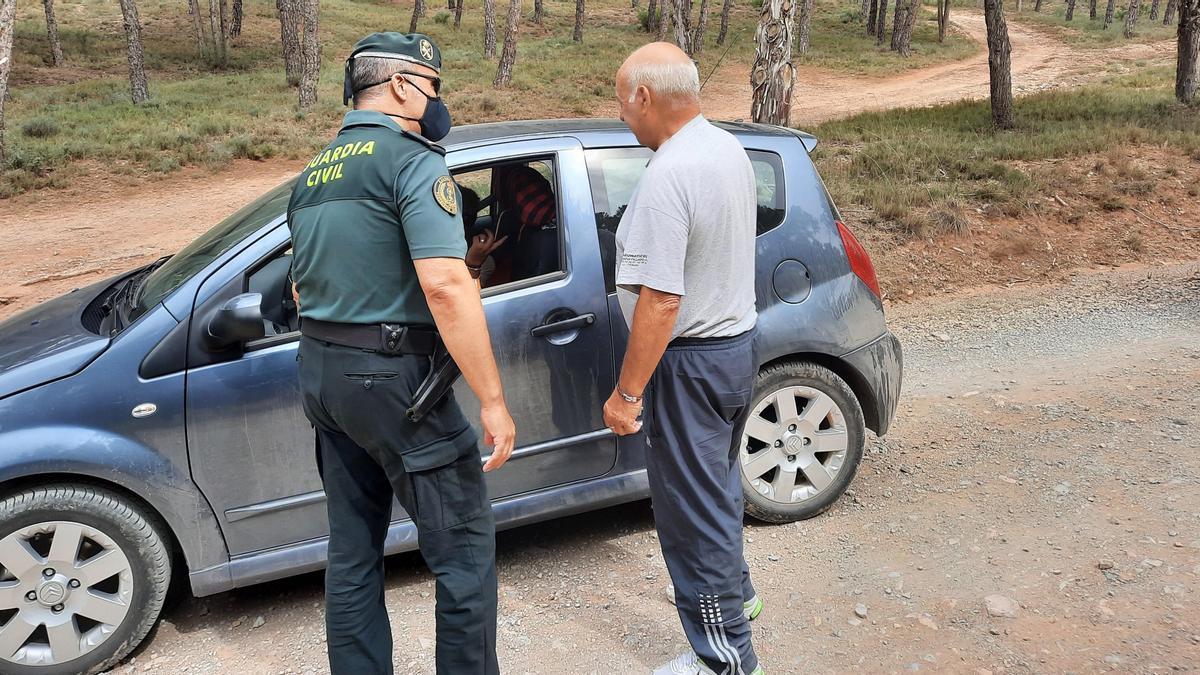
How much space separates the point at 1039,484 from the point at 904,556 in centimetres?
96

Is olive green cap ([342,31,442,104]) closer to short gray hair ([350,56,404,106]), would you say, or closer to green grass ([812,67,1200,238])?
short gray hair ([350,56,404,106])

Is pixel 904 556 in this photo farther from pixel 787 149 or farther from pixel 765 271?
pixel 787 149

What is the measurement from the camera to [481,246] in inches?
148

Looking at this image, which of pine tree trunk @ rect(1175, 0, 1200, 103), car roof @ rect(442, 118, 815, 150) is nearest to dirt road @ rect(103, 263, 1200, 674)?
car roof @ rect(442, 118, 815, 150)

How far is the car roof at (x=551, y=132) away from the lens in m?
3.68

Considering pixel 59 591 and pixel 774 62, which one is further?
pixel 774 62

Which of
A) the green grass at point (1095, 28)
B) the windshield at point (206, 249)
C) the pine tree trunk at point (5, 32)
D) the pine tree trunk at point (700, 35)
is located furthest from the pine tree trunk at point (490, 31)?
the windshield at point (206, 249)

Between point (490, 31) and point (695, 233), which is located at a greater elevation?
point (695, 233)

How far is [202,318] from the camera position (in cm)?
322

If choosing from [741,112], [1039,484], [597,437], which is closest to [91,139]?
[741,112]

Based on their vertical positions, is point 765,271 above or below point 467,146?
below

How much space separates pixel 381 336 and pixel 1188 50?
1562 centimetres

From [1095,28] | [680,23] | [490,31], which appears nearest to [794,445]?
[680,23]

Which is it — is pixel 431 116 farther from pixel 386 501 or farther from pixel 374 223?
pixel 386 501
